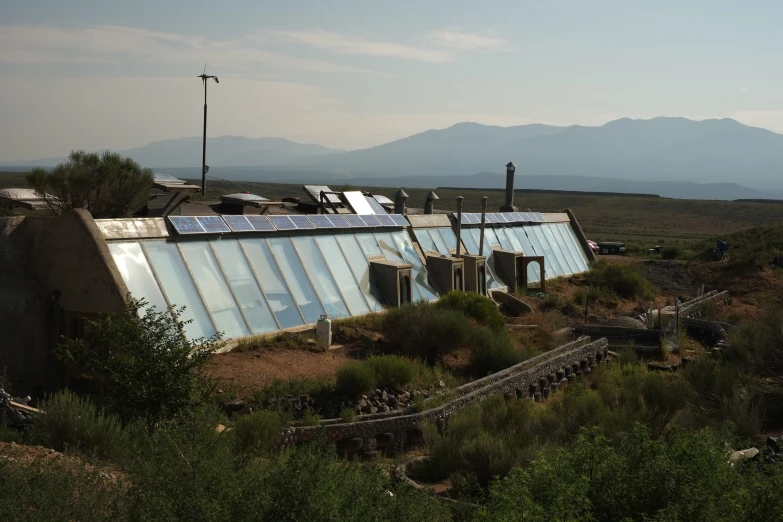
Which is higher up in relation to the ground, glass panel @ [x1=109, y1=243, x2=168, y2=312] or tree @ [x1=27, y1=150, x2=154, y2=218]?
tree @ [x1=27, y1=150, x2=154, y2=218]

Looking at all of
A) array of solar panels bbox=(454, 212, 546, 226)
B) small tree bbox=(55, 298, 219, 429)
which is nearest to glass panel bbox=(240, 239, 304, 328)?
small tree bbox=(55, 298, 219, 429)

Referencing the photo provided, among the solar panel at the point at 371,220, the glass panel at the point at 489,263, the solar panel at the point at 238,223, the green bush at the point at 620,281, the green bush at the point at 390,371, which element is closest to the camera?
the green bush at the point at 390,371

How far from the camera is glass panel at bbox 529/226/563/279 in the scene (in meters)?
33.3

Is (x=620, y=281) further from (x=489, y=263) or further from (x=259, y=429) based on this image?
(x=259, y=429)

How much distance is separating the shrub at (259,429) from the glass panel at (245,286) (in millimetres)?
5156

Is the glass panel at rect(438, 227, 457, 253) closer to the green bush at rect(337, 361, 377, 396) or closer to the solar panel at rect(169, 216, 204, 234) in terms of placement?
the solar panel at rect(169, 216, 204, 234)

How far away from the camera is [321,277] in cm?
2128

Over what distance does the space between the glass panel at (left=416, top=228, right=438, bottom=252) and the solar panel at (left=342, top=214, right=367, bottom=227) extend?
2580mm

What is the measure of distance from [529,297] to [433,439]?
577 inches

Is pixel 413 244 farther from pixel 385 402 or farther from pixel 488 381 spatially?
pixel 385 402

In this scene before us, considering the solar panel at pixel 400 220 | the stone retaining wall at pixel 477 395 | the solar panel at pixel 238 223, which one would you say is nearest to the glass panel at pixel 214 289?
the solar panel at pixel 238 223

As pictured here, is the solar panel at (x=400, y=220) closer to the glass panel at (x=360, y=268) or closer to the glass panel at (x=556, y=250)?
the glass panel at (x=360, y=268)

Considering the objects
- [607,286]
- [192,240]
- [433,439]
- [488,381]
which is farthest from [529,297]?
[433,439]

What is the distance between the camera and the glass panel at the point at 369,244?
23.8 metres
